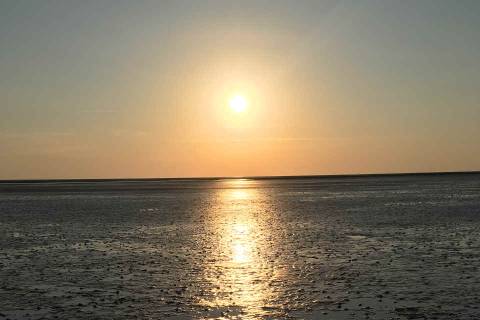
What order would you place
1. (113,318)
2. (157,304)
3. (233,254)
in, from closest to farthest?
(113,318)
(157,304)
(233,254)

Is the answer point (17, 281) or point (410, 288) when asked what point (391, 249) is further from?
point (17, 281)

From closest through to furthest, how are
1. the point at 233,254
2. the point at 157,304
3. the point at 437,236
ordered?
1. the point at 157,304
2. the point at 233,254
3. the point at 437,236

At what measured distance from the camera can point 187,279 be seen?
22.6 metres

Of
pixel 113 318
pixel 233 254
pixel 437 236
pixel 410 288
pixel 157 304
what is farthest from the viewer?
pixel 437 236

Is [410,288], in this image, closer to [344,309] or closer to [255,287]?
[344,309]

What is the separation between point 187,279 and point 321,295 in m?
6.29

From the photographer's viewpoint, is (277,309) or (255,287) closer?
(277,309)

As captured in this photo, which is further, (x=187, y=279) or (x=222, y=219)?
(x=222, y=219)

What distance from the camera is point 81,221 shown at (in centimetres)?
5284

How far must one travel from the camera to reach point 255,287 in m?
20.6


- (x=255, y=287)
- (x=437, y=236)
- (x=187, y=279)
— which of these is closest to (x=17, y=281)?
(x=187, y=279)

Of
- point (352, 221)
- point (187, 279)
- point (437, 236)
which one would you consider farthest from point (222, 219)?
point (187, 279)

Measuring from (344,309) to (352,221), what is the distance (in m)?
31.8

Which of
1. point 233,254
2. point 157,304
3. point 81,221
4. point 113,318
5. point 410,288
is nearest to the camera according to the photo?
point 113,318
